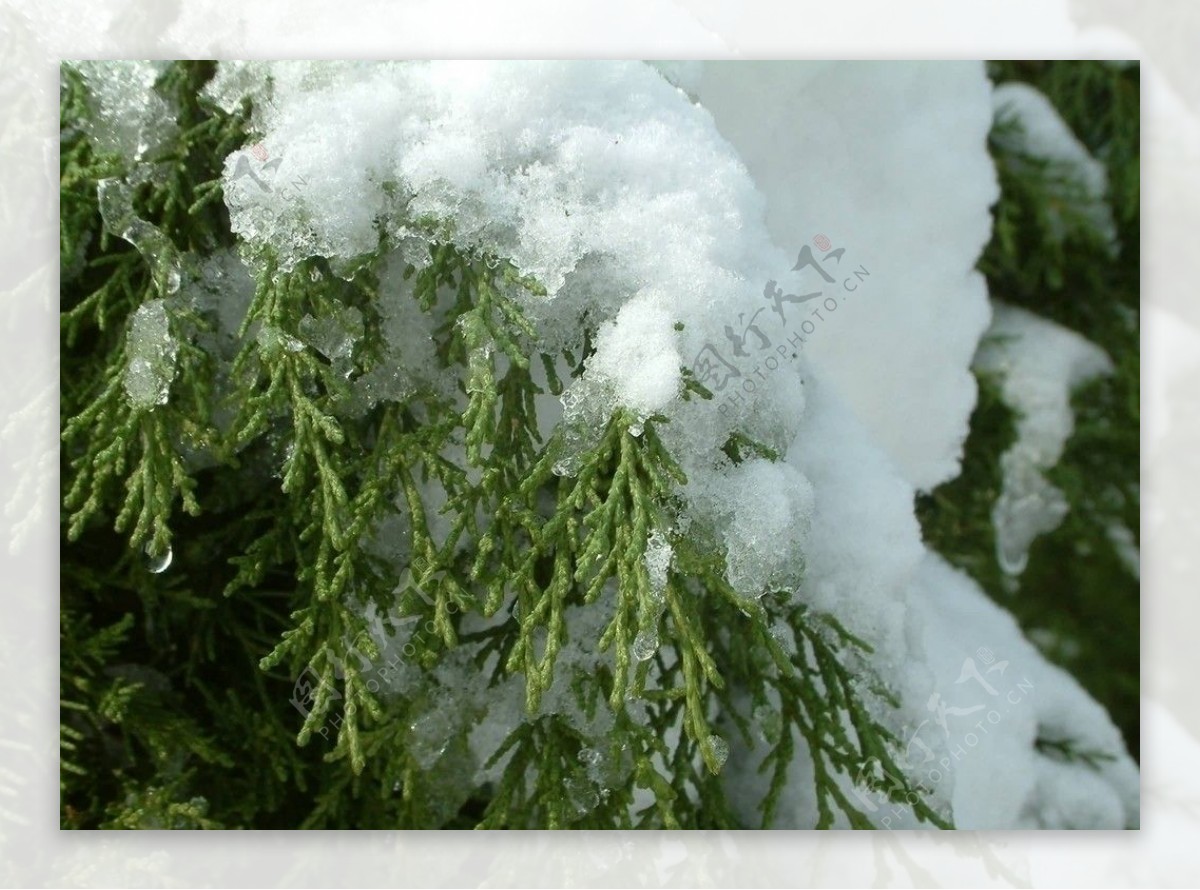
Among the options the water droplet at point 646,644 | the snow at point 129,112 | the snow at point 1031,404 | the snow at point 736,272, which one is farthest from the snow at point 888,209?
the snow at point 129,112

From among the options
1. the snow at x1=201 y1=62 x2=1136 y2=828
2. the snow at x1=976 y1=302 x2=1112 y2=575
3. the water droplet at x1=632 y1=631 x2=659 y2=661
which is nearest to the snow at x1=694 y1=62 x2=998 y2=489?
the snow at x1=201 y1=62 x2=1136 y2=828

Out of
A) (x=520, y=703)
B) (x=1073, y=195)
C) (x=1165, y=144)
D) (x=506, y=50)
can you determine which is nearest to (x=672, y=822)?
(x=520, y=703)

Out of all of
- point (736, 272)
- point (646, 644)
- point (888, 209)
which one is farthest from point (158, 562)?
point (888, 209)

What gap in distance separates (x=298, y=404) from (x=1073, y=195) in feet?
3.78

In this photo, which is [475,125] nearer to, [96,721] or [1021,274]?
[96,721]

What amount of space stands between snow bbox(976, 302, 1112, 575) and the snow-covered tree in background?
0.72 feet

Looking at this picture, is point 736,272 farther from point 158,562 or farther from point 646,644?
point 158,562

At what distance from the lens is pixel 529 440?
1.13 meters

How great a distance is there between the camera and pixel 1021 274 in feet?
5.50

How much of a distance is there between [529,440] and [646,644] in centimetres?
24

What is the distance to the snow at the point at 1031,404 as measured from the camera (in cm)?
169

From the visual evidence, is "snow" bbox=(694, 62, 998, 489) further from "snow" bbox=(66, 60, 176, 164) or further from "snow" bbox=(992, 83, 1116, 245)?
"snow" bbox=(66, 60, 176, 164)

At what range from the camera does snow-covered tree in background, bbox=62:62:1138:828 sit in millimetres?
1074

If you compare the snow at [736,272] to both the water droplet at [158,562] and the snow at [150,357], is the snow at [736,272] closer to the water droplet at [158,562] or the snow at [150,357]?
the snow at [150,357]
